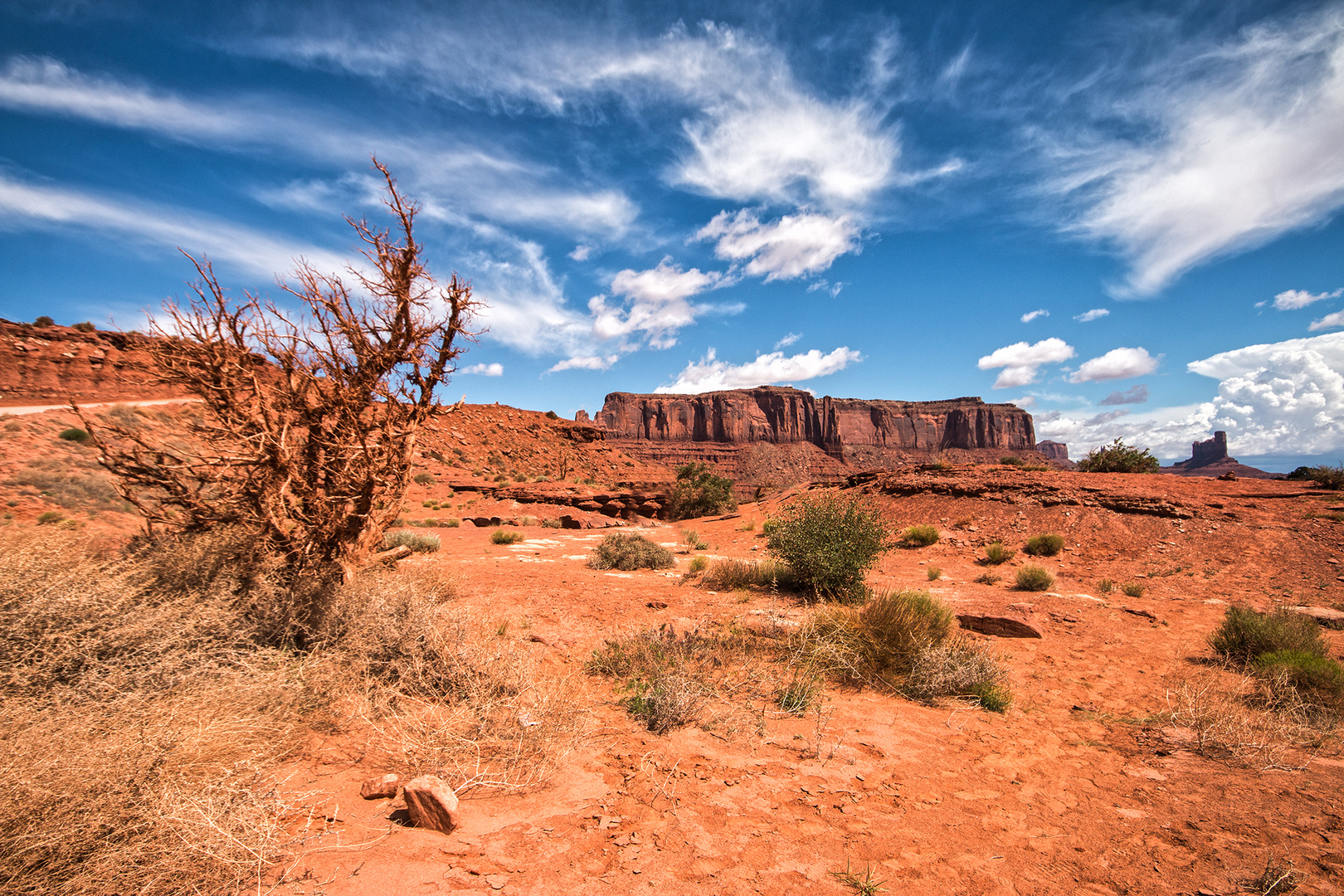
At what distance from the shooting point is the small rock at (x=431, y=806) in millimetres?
2896

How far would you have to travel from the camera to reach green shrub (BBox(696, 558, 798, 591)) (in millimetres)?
9438

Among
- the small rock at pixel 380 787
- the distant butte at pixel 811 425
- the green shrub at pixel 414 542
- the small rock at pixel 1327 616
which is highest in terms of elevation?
the distant butte at pixel 811 425

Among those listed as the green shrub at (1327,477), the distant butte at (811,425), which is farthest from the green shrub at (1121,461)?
the distant butte at (811,425)

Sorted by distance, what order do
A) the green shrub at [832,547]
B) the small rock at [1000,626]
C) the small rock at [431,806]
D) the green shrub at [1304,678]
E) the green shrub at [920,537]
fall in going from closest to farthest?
the small rock at [431,806], the green shrub at [1304,678], the small rock at [1000,626], the green shrub at [832,547], the green shrub at [920,537]

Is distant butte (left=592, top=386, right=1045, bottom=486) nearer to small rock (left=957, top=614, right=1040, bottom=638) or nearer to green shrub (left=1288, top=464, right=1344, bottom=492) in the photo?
green shrub (left=1288, top=464, right=1344, bottom=492)

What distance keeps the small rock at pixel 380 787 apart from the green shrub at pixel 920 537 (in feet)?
49.4

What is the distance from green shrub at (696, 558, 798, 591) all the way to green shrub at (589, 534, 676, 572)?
1970 mm

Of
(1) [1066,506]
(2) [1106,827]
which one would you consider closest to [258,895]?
(2) [1106,827]

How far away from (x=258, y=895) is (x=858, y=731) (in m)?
4.19

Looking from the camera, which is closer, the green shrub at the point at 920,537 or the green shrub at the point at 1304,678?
the green shrub at the point at 1304,678

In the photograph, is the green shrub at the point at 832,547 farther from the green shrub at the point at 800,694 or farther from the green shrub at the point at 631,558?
the green shrub at the point at 631,558

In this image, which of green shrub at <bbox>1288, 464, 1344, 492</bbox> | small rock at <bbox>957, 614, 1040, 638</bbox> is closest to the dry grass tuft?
small rock at <bbox>957, 614, 1040, 638</bbox>

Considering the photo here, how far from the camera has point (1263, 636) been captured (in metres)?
6.33

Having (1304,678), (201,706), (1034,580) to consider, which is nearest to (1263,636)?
(1304,678)
